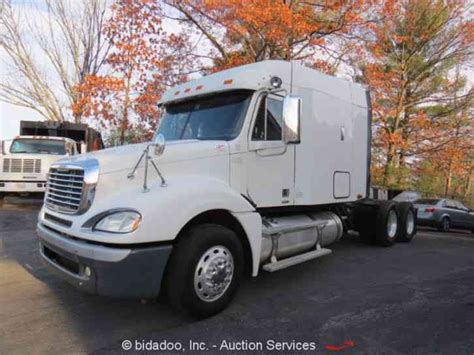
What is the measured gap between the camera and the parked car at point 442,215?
1561cm

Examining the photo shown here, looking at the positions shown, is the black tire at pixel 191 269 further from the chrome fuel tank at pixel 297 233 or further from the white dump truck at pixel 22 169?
the white dump truck at pixel 22 169

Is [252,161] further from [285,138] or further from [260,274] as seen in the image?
[260,274]

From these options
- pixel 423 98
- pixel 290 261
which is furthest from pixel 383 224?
pixel 423 98

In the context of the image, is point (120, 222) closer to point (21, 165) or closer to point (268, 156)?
point (268, 156)

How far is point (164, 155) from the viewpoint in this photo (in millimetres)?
4117

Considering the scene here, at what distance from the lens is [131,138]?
15875mm

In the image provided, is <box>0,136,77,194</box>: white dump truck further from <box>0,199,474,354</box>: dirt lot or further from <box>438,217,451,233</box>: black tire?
<box>438,217,451,233</box>: black tire

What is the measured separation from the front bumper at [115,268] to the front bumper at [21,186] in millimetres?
10171

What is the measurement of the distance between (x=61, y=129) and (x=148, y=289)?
13555mm

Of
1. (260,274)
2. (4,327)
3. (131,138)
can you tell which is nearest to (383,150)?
(131,138)

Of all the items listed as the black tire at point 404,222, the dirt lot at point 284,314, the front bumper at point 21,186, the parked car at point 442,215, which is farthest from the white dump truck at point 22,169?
the parked car at point 442,215

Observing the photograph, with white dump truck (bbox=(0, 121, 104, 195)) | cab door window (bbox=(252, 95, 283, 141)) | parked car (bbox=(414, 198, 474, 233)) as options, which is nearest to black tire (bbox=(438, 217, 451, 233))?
parked car (bbox=(414, 198, 474, 233))

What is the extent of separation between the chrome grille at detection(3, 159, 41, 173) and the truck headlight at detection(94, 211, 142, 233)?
1068 cm

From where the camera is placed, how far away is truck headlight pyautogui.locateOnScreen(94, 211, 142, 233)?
341 cm
